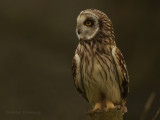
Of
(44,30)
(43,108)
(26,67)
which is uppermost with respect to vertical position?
(44,30)

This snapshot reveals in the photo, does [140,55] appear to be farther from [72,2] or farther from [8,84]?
[8,84]

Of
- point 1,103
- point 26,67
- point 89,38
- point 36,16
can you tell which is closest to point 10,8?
point 36,16

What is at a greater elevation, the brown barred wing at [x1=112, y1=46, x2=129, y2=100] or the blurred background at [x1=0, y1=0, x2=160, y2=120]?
the brown barred wing at [x1=112, y1=46, x2=129, y2=100]

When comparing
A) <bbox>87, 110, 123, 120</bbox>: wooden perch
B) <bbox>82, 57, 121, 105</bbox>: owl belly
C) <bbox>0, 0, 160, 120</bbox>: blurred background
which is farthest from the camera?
<bbox>0, 0, 160, 120</bbox>: blurred background

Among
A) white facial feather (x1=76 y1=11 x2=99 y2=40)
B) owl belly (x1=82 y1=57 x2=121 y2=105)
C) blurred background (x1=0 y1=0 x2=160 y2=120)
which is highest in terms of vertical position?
white facial feather (x1=76 y1=11 x2=99 y2=40)

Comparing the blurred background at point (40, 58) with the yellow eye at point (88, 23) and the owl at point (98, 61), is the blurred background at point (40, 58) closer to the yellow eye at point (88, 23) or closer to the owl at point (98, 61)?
the owl at point (98, 61)

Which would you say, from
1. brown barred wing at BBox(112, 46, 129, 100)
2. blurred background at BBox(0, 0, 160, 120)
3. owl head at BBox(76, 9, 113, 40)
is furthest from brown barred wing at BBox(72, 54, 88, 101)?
blurred background at BBox(0, 0, 160, 120)

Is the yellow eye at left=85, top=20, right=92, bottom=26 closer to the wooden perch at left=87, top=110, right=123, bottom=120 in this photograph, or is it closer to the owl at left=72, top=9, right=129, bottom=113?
the owl at left=72, top=9, right=129, bottom=113
